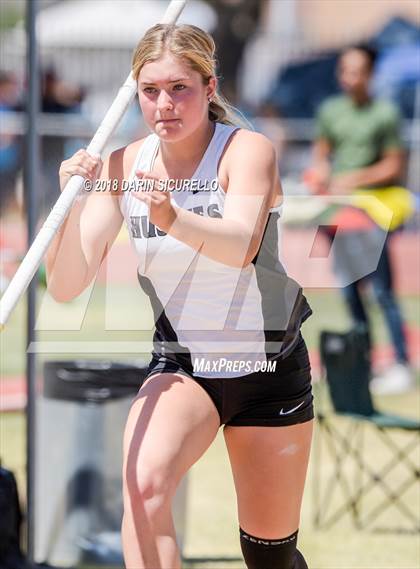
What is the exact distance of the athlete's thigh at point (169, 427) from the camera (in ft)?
9.38

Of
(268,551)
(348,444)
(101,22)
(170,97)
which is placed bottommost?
(348,444)

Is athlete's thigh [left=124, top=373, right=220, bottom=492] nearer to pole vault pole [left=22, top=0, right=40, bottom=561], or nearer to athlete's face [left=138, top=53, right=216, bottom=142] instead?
athlete's face [left=138, top=53, right=216, bottom=142]

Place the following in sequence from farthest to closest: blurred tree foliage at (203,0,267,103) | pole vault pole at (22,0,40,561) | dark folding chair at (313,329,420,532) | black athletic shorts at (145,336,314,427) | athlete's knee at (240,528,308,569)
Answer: blurred tree foliage at (203,0,267,103), dark folding chair at (313,329,420,532), pole vault pole at (22,0,40,561), athlete's knee at (240,528,308,569), black athletic shorts at (145,336,314,427)

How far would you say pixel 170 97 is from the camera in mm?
2922

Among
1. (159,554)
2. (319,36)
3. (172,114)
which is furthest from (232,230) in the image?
(319,36)

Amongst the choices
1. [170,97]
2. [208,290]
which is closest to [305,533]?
[208,290]

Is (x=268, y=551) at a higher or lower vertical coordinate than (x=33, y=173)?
lower

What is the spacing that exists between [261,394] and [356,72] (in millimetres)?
4878

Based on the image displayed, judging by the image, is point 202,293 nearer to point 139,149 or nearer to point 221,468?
point 139,149

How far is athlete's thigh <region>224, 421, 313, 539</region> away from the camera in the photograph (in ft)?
10.2

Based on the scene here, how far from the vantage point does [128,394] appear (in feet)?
15.3

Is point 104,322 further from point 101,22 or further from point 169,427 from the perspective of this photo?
point 101,22

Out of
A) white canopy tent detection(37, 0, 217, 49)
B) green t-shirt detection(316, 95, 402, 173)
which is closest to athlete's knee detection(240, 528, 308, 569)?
green t-shirt detection(316, 95, 402, 173)

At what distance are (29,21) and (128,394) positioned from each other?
1606 mm
